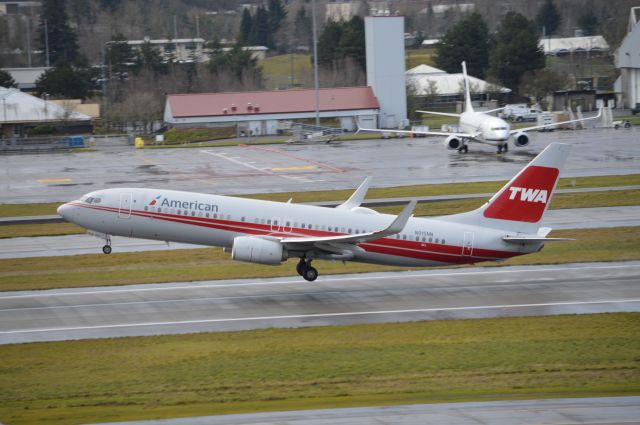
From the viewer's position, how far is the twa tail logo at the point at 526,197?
43906mm

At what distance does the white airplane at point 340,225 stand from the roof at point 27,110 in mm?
90592

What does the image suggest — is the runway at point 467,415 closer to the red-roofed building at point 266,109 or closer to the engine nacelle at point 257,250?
the engine nacelle at point 257,250

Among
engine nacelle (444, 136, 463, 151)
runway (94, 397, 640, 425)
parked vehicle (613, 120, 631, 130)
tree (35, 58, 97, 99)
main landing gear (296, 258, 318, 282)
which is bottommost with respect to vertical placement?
runway (94, 397, 640, 425)

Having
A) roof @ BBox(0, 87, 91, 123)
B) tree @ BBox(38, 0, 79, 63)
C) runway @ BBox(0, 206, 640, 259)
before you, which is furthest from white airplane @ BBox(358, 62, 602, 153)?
tree @ BBox(38, 0, 79, 63)

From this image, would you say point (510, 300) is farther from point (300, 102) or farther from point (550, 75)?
point (550, 75)

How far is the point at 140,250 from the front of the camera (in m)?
55.2

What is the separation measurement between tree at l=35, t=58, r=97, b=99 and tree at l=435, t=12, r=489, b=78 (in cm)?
6503

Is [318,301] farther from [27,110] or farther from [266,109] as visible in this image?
[27,110]

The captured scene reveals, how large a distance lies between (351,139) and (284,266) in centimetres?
7055

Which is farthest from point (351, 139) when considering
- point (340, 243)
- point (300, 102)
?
point (340, 243)

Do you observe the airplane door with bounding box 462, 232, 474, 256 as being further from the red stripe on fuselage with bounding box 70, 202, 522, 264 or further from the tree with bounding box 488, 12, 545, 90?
the tree with bounding box 488, 12, 545, 90

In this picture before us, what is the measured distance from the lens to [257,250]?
138ft

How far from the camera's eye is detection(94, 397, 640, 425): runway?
87.9 ft

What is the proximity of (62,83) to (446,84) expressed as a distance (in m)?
63.3
